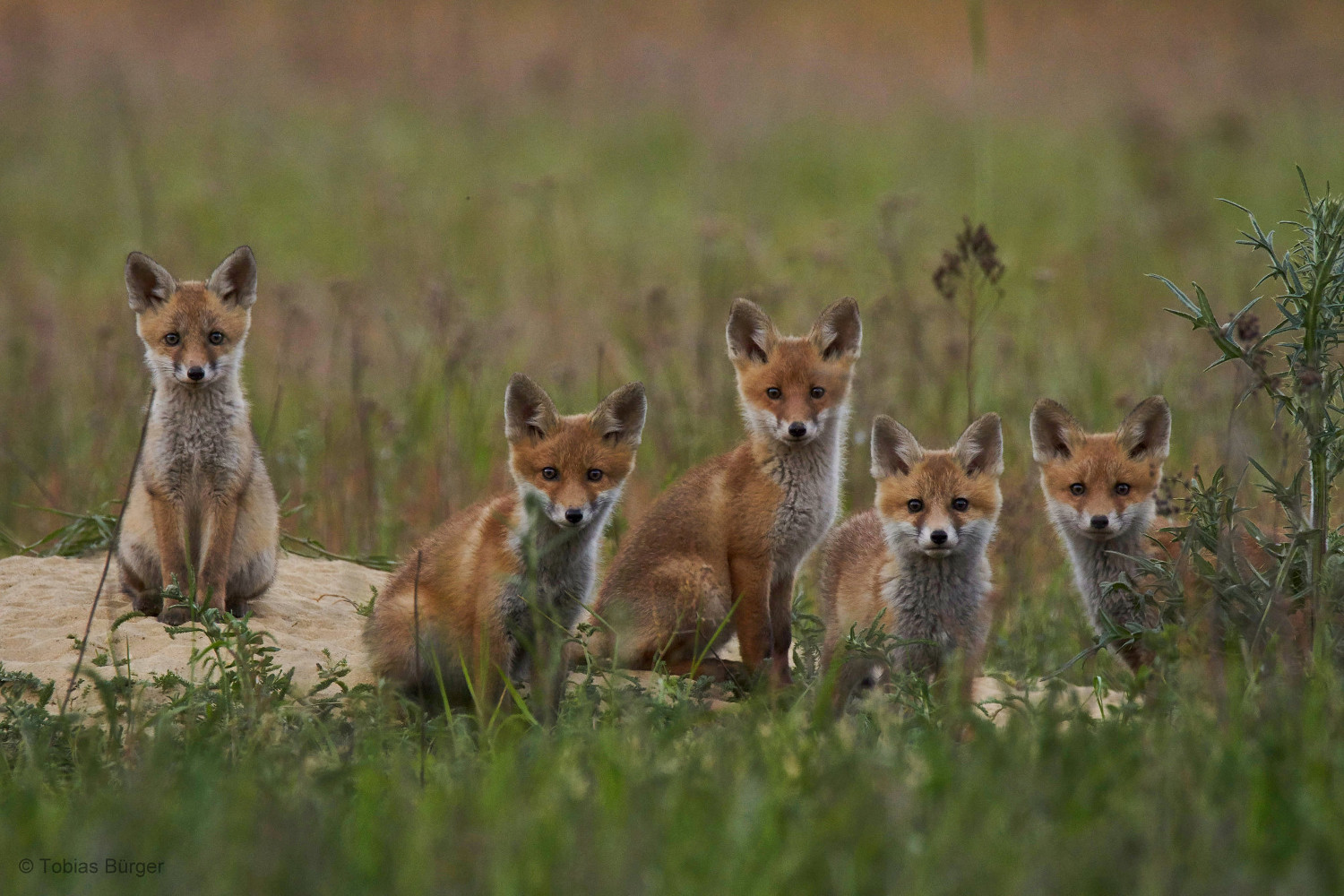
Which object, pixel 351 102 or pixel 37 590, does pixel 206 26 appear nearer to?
pixel 351 102

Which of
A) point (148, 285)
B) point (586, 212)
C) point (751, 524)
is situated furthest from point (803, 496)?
point (586, 212)

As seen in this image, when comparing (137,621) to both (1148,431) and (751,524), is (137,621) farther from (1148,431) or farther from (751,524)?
(1148,431)

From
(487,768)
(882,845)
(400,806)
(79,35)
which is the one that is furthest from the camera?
(79,35)

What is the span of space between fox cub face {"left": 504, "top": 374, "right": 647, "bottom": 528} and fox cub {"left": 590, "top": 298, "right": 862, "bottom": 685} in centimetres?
54

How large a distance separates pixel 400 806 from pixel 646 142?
14374 mm

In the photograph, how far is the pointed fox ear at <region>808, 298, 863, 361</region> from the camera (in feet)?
19.2

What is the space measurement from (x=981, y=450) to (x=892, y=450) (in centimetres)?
36

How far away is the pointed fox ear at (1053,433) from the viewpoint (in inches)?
221

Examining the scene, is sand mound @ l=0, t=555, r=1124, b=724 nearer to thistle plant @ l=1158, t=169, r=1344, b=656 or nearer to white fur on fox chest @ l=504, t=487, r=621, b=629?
white fur on fox chest @ l=504, t=487, r=621, b=629

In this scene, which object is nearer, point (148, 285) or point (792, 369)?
point (792, 369)

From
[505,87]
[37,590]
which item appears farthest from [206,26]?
[37,590]

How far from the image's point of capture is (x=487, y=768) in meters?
3.67

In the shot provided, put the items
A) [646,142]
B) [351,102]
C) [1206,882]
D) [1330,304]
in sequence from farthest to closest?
1. [351,102]
2. [646,142]
3. [1330,304]
4. [1206,882]

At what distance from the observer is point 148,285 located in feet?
19.1
